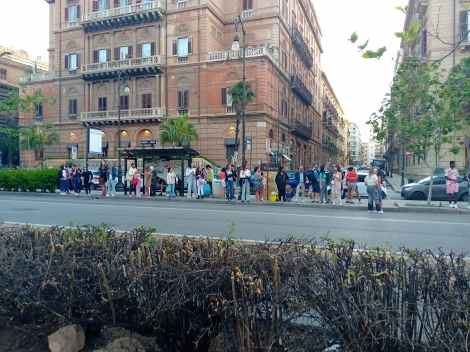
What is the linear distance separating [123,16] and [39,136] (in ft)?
52.7

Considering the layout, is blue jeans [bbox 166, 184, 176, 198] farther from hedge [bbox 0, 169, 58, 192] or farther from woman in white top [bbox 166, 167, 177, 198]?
hedge [bbox 0, 169, 58, 192]

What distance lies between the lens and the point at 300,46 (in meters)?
52.8

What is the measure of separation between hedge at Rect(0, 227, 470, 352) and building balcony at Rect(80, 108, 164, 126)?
4044 centimetres

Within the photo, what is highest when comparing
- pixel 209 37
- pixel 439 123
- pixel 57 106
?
pixel 209 37

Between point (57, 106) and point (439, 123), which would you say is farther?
point (57, 106)

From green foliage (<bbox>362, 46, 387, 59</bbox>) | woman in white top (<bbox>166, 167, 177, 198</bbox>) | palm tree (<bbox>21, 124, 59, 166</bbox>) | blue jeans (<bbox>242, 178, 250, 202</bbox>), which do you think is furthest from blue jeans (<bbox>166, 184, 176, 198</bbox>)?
palm tree (<bbox>21, 124, 59, 166</bbox>)

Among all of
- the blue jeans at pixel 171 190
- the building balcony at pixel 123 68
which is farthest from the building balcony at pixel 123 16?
the blue jeans at pixel 171 190

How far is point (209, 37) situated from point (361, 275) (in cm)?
4198

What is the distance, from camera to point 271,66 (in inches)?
1597

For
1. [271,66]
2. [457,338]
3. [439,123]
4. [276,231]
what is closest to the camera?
[457,338]

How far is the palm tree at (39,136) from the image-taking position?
42.4m

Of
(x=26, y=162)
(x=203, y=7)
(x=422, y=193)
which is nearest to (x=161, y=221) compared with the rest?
(x=422, y=193)

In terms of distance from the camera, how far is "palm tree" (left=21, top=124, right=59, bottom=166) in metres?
42.4

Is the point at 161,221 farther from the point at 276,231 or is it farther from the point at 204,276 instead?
the point at 204,276
